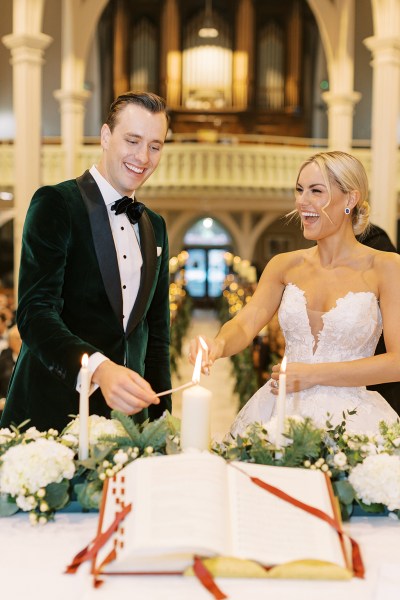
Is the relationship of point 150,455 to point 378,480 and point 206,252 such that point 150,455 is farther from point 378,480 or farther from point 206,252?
point 206,252

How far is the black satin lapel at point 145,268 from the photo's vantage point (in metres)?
2.67

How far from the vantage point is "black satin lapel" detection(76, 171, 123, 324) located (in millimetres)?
2605

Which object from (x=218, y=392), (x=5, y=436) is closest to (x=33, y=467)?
(x=5, y=436)

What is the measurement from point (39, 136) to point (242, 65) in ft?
37.9

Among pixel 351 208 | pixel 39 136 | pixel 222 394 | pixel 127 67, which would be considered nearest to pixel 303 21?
pixel 127 67

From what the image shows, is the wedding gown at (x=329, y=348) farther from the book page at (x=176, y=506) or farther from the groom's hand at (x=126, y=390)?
the book page at (x=176, y=506)

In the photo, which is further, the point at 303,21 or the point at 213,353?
the point at 303,21

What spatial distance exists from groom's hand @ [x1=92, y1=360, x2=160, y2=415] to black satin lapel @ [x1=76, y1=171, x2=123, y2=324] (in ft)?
1.98

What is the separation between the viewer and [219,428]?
29.0 ft

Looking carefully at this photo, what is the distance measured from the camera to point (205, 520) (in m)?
1.54

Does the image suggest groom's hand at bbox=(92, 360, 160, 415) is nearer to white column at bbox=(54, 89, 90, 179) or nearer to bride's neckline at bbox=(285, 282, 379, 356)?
bride's neckline at bbox=(285, 282, 379, 356)

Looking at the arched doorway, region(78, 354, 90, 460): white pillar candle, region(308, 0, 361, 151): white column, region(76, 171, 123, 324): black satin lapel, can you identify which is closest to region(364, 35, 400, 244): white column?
region(308, 0, 361, 151): white column

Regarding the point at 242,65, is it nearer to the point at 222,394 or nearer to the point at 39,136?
the point at 39,136

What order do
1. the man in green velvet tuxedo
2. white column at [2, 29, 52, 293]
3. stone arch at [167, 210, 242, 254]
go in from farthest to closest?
stone arch at [167, 210, 242, 254], white column at [2, 29, 52, 293], the man in green velvet tuxedo
